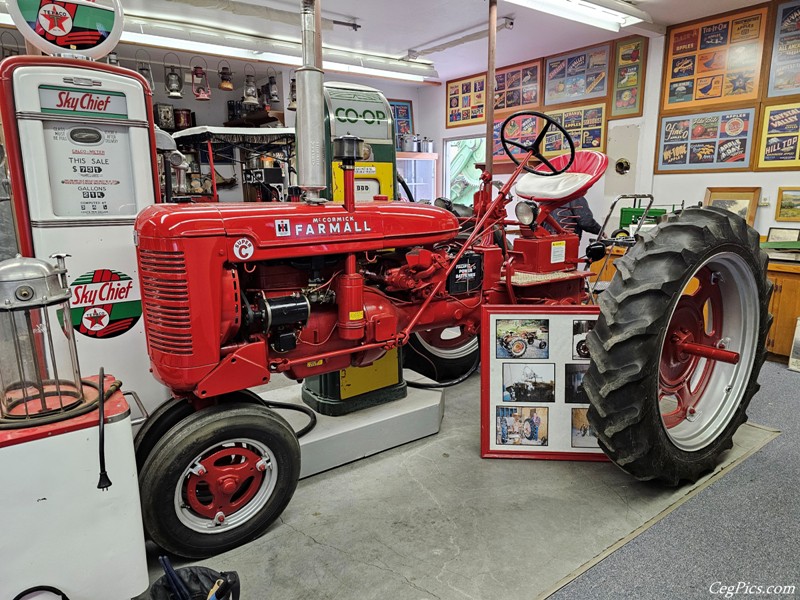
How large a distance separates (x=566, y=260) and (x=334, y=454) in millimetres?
1902

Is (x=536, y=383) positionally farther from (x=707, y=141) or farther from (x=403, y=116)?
(x=403, y=116)

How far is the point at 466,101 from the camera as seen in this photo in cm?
827

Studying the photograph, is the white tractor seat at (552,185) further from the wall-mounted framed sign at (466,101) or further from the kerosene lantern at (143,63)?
the wall-mounted framed sign at (466,101)

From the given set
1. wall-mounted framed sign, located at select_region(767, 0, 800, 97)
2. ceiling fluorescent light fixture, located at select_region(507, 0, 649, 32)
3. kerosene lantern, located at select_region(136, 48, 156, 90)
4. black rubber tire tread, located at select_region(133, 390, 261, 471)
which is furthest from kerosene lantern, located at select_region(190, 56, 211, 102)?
wall-mounted framed sign, located at select_region(767, 0, 800, 97)

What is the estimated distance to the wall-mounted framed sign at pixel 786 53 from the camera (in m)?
4.50

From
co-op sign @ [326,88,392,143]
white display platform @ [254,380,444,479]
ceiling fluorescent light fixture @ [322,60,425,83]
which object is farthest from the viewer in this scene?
ceiling fluorescent light fixture @ [322,60,425,83]

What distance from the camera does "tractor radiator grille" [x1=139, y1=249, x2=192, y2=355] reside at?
1.78 meters

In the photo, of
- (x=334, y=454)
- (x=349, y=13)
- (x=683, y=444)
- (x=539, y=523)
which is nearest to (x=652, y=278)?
(x=683, y=444)

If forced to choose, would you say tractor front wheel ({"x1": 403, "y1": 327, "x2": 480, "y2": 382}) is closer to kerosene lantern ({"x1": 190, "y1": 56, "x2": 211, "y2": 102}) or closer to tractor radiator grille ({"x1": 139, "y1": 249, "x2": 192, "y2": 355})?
tractor radiator grille ({"x1": 139, "y1": 249, "x2": 192, "y2": 355})

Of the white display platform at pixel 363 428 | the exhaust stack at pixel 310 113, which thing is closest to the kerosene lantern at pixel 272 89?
the white display platform at pixel 363 428

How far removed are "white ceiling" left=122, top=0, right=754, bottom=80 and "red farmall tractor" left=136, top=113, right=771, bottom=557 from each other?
3.43 meters

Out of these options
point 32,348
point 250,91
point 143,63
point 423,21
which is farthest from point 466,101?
point 32,348

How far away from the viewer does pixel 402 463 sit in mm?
2566

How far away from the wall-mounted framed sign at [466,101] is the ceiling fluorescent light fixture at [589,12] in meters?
2.75
